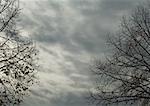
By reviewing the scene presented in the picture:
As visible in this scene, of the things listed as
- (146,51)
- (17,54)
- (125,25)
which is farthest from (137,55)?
(17,54)

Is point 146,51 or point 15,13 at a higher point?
point 15,13

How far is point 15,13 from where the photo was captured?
2391 cm

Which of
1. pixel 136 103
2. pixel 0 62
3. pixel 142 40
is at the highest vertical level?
pixel 142 40

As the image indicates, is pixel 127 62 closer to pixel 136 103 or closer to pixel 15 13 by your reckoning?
pixel 136 103

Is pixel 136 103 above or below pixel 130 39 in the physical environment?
below

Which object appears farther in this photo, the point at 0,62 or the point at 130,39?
the point at 130,39

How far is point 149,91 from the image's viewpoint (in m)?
22.9

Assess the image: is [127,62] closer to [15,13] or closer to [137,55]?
[137,55]

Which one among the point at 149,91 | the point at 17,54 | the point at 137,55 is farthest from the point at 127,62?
the point at 17,54

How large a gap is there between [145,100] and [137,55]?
277 cm

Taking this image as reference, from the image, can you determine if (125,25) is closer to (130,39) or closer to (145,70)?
(130,39)

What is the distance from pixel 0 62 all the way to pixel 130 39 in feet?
26.6

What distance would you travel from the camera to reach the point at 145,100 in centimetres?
2366

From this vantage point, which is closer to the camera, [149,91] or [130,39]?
[149,91]
